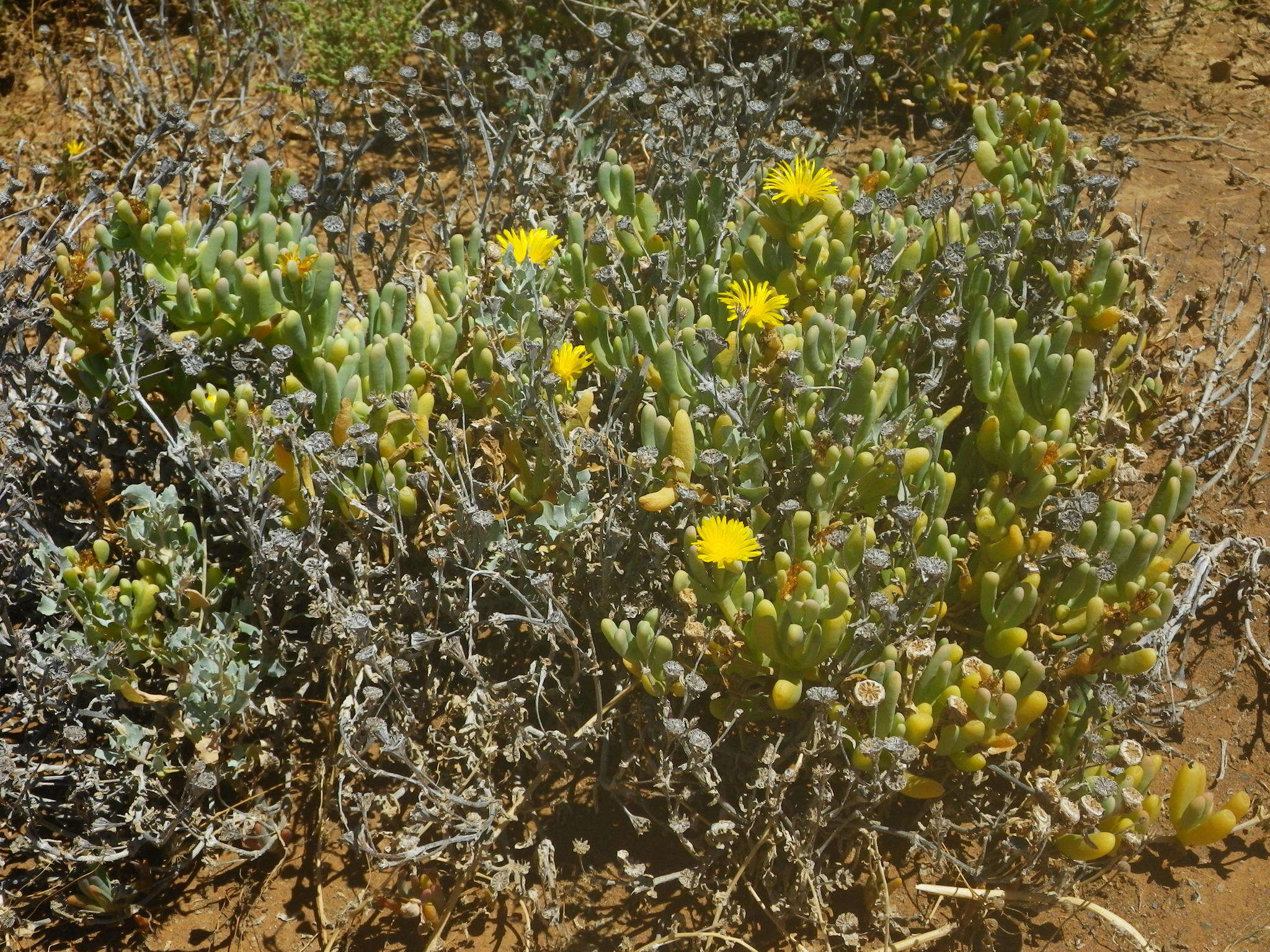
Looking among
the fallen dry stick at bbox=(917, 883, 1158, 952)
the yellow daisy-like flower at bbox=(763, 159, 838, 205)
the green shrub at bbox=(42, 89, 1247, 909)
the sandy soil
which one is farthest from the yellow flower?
the fallen dry stick at bbox=(917, 883, 1158, 952)

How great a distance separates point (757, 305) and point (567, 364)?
18.9 inches

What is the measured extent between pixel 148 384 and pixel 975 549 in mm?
1845

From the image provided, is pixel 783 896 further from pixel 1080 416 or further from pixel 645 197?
pixel 645 197

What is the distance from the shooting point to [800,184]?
279cm

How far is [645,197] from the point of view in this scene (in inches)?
117

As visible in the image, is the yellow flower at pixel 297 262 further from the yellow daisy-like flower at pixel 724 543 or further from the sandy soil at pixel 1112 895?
the sandy soil at pixel 1112 895

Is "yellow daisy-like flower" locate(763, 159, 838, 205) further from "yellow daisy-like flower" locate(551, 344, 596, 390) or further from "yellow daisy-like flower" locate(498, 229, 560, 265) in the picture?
"yellow daisy-like flower" locate(551, 344, 596, 390)

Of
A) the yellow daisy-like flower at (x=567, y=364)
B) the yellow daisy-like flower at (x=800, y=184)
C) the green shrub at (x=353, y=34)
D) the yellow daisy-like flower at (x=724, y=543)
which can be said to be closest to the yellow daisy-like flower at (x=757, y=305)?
the yellow daisy-like flower at (x=800, y=184)

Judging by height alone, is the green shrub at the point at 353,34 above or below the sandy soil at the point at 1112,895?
above

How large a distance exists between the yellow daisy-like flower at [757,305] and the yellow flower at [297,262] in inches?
36.5

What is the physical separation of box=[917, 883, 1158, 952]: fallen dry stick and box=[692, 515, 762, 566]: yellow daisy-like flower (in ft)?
2.58

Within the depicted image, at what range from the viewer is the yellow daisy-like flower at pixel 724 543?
87.6 inches

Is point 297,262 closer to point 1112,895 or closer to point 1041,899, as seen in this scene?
point 1041,899

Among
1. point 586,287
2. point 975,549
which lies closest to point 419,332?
point 586,287
